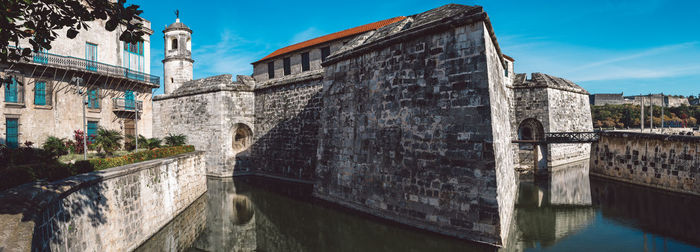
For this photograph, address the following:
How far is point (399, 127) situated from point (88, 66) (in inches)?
653

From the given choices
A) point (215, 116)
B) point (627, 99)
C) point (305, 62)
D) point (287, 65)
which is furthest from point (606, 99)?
point (215, 116)

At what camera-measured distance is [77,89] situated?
1376 centimetres

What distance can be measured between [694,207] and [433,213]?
10950 mm

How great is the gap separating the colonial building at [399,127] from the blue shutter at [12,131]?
7.48m

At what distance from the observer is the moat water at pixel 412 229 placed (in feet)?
27.7

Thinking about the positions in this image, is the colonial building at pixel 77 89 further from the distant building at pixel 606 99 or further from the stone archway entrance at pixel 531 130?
the distant building at pixel 606 99

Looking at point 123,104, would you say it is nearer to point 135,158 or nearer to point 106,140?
point 106,140

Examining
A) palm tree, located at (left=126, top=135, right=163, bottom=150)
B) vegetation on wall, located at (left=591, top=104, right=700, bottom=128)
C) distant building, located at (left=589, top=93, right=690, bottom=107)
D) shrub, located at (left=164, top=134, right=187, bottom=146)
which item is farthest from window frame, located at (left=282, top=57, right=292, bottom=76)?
distant building, located at (left=589, top=93, right=690, bottom=107)

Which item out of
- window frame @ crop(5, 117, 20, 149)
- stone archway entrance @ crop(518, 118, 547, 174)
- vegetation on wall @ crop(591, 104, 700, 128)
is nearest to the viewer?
window frame @ crop(5, 117, 20, 149)

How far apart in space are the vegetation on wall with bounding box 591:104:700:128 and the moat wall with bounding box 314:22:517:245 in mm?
44649

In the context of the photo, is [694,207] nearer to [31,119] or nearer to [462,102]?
[462,102]

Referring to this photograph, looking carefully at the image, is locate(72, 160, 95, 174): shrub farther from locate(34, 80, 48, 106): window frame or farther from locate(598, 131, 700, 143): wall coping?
locate(598, 131, 700, 143): wall coping

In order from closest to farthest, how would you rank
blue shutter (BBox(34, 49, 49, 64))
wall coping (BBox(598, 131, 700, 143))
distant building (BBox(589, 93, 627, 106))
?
wall coping (BBox(598, 131, 700, 143)) → blue shutter (BBox(34, 49, 49, 64)) → distant building (BBox(589, 93, 627, 106))

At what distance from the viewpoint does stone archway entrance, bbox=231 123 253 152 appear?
19.4 metres
